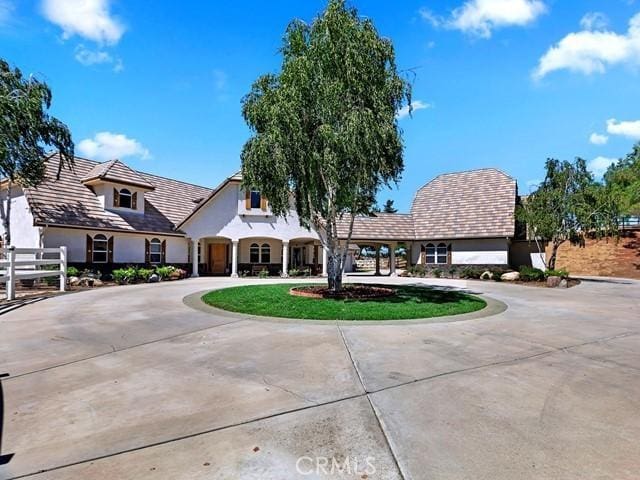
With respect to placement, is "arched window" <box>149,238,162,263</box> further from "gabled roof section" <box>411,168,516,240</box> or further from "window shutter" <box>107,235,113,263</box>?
"gabled roof section" <box>411,168,516,240</box>

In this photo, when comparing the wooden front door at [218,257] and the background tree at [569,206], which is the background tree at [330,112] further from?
the wooden front door at [218,257]

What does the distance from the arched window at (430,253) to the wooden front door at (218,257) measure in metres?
14.1

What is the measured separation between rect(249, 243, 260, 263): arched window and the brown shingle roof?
19.7 ft

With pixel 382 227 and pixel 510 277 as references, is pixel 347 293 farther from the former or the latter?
pixel 382 227

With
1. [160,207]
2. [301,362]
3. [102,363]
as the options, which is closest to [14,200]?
[160,207]

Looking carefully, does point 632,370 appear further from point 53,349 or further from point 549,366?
point 53,349

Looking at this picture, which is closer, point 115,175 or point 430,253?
point 115,175

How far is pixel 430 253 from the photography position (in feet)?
92.4

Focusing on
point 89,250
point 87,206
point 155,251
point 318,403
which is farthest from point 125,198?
point 318,403

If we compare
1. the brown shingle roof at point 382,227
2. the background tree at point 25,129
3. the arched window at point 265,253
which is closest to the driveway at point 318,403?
the background tree at point 25,129

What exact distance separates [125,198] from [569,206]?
24207 mm

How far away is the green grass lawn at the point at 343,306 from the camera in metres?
9.86

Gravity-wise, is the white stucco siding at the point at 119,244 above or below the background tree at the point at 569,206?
below

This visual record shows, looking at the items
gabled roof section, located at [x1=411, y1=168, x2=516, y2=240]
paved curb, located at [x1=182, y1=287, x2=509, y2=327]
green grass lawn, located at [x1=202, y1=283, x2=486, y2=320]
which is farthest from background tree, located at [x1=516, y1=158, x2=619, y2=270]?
paved curb, located at [x1=182, y1=287, x2=509, y2=327]
